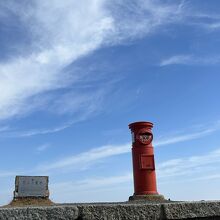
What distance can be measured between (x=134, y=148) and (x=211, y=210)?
524 centimetres

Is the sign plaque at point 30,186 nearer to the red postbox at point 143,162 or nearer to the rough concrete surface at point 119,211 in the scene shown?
the red postbox at point 143,162

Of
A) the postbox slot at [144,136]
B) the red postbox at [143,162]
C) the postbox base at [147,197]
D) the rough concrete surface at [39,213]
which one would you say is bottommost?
the rough concrete surface at [39,213]

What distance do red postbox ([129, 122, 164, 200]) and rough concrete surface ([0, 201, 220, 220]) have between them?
493cm

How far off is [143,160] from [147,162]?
112 mm

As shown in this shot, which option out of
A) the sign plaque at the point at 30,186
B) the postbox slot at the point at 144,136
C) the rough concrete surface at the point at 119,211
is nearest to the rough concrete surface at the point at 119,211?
the rough concrete surface at the point at 119,211

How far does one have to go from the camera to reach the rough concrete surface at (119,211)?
10.5ft

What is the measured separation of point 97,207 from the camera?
3.62m

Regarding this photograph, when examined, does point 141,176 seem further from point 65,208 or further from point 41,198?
point 65,208

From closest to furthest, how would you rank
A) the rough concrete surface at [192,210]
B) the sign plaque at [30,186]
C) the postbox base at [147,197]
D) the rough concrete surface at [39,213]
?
the rough concrete surface at [39,213], the rough concrete surface at [192,210], the sign plaque at [30,186], the postbox base at [147,197]

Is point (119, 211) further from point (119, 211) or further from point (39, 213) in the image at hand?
point (39, 213)

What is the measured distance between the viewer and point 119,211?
3719mm

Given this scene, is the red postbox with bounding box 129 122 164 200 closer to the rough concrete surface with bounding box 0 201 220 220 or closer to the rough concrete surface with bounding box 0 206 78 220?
the rough concrete surface with bounding box 0 201 220 220

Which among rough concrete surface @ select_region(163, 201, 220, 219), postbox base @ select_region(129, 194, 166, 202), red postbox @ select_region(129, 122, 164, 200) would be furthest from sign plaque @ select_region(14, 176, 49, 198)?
rough concrete surface @ select_region(163, 201, 220, 219)

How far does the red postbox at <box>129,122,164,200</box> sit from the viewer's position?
9312 mm
